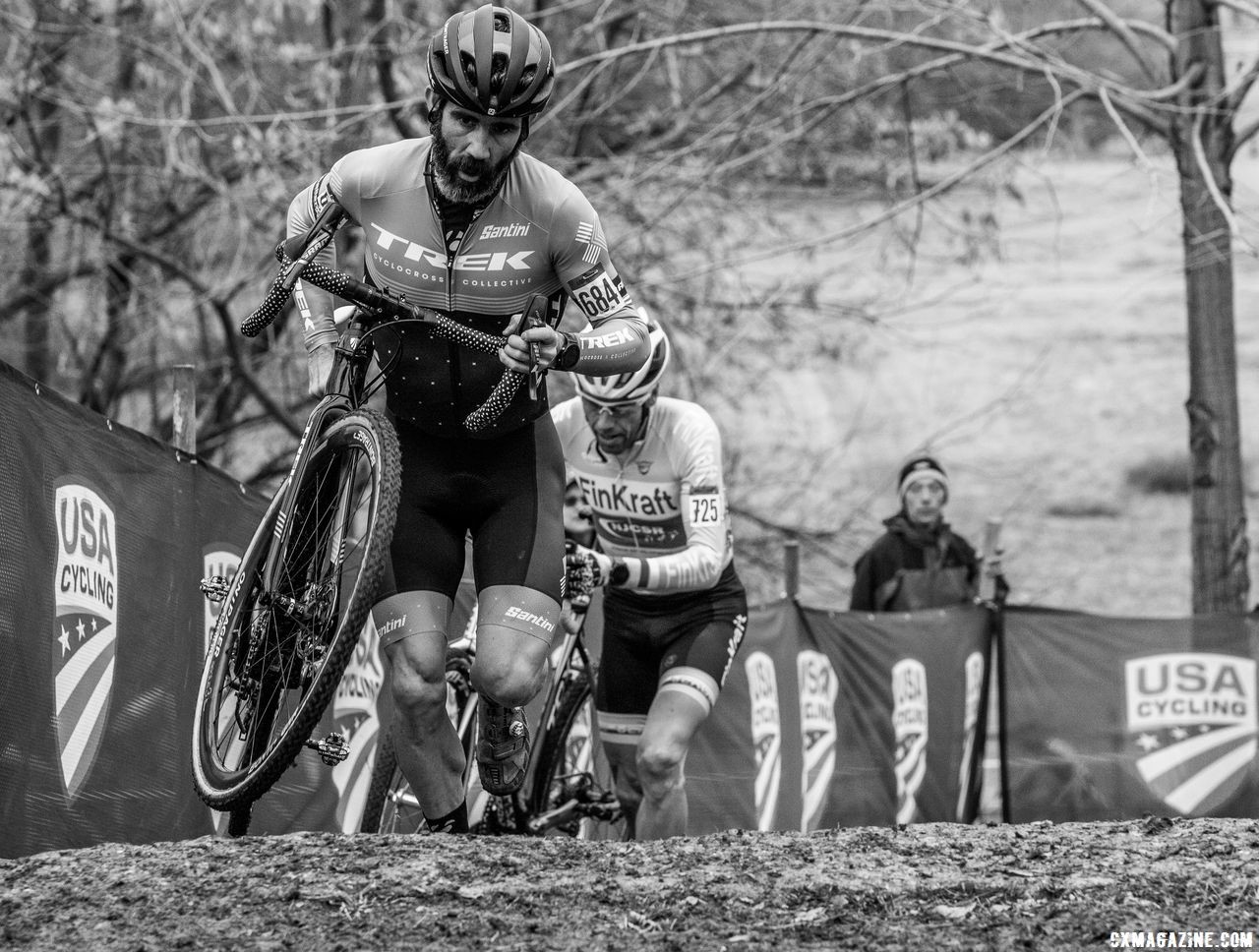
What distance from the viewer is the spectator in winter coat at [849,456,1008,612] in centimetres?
1065

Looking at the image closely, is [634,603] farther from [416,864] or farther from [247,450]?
[247,450]

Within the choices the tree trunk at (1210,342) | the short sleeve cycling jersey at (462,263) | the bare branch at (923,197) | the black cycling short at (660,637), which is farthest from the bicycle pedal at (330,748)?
the tree trunk at (1210,342)

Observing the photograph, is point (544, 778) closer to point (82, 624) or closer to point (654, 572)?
point (654, 572)

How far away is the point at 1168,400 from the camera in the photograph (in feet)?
124

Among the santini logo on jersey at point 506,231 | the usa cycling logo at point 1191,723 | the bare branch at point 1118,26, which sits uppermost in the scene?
the bare branch at point 1118,26

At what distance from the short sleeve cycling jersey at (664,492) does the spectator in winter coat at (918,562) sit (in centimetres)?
361

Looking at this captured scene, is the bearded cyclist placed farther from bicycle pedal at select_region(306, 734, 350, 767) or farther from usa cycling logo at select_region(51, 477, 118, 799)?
usa cycling logo at select_region(51, 477, 118, 799)

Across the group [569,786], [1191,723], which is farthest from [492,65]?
[1191,723]

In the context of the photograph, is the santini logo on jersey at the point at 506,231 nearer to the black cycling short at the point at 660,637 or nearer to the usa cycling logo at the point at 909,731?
the black cycling short at the point at 660,637

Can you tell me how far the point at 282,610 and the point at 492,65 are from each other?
1805 millimetres

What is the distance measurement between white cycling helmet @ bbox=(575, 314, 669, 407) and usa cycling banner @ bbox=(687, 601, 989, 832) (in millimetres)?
2860

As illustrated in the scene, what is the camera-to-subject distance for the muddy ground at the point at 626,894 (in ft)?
12.9

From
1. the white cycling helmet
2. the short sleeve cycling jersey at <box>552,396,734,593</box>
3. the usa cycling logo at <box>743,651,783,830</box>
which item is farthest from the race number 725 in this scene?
the usa cycling logo at <box>743,651,783,830</box>

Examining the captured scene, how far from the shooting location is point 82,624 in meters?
5.40
